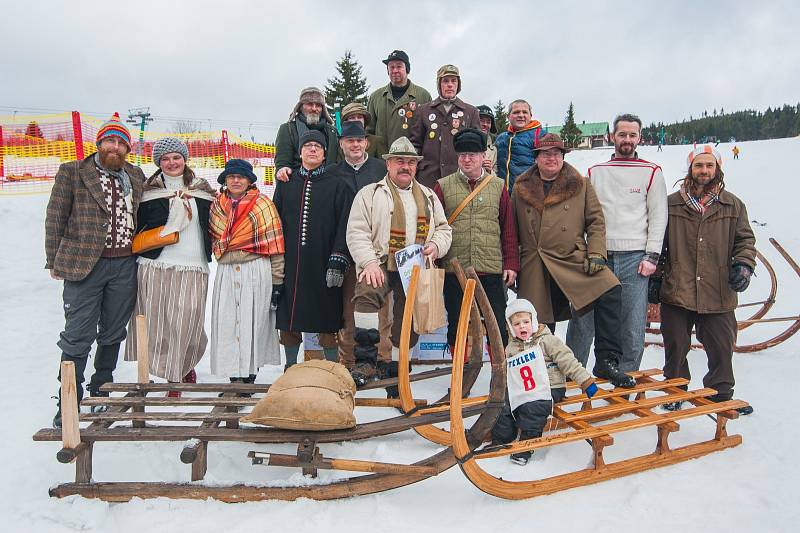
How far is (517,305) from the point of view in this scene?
3.26m

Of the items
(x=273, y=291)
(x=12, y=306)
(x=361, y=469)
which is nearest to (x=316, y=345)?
(x=273, y=291)

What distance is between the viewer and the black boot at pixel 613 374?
3.72m

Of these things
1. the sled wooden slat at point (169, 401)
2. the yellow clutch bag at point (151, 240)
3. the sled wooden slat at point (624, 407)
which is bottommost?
the sled wooden slat at point (624, 407)

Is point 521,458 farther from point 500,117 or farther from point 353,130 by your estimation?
point 500,117

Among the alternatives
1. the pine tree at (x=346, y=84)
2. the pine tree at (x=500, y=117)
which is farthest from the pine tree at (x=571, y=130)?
the pine tree at (x=346, y=84)

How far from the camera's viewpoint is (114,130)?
3709 mm

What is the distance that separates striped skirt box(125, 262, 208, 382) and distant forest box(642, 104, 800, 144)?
310 ft

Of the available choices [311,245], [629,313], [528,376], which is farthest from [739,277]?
[311,245]

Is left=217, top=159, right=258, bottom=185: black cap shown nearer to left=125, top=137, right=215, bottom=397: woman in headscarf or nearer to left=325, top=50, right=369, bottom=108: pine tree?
left=125, top=137, right=215, bottom=397: woman in headscarf

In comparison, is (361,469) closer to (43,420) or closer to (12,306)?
(43,420)

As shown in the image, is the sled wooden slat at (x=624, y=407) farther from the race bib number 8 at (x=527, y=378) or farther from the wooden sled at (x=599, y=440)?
the race bib number 8 at (x=527, y=378)

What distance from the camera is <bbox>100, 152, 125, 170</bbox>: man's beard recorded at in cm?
370

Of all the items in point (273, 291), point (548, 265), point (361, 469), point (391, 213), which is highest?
point (391, 213)

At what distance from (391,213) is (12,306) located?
6105 mm
